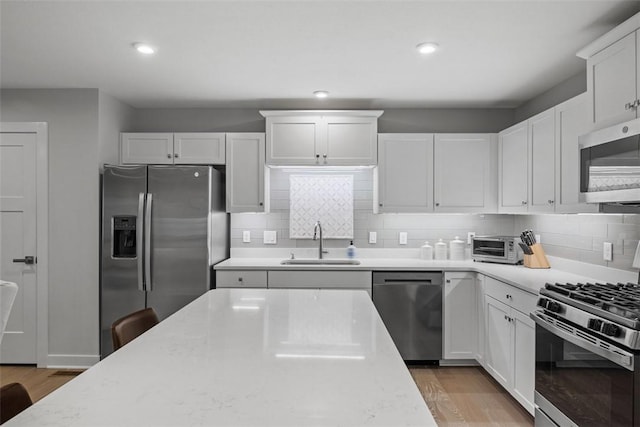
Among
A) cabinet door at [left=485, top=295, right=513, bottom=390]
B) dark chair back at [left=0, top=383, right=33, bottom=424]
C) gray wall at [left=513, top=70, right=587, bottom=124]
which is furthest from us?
gray wall at [left=513, top=70, right=587, bottom=124]

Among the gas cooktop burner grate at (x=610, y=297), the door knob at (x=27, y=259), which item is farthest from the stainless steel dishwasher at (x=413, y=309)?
the door knob at (x=27, y=259)

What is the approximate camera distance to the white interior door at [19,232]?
3666 mm

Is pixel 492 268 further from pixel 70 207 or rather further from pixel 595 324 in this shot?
pixel 70 207

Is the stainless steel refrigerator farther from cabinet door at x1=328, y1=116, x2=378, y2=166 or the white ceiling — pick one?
cabinet door at x1=328, y1=116, x2=378, y2=166

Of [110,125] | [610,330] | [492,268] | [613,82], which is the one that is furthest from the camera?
[110,125]

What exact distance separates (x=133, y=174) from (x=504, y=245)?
11.1ft

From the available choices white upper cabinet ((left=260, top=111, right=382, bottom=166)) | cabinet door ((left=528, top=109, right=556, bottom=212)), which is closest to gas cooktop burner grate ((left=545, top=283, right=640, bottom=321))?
cabinet door ((left=528, top=109, right=556, bottom=212))

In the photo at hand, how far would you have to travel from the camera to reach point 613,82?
2.20m

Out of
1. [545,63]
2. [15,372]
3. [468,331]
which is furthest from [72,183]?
[545,63]

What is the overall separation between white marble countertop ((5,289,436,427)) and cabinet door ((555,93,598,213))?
5.89ft

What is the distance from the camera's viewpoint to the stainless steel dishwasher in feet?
11.9

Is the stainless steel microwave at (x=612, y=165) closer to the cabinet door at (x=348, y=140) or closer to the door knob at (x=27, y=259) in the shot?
the cabinet door at (x=348, y=140)

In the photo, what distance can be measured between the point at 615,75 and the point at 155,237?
3486mm

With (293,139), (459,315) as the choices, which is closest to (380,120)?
(293,139)
